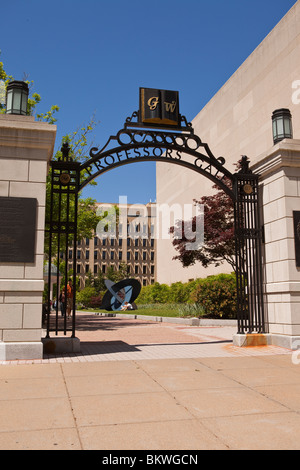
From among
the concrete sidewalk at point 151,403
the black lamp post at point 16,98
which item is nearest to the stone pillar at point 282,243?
the concrete sidewalk at point 151,403

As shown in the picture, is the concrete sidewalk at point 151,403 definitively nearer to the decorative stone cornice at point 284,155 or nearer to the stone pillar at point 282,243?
the stone pillar at point 282,243

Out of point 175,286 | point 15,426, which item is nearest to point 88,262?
point 175,286

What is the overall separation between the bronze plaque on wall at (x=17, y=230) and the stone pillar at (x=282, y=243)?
545 cm

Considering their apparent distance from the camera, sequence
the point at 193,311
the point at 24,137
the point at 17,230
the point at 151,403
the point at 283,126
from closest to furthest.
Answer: the point at 151,403 < the point at 17,230 < the point at 24,137 < the point at 283,126 < the point at 193,311

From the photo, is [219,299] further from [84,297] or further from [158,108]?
[84,297]

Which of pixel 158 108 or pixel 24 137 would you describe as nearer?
pixel 24 137

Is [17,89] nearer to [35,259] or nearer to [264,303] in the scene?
[35,259]

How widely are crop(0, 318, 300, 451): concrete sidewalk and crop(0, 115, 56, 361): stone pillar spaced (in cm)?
59

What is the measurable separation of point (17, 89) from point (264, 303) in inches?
293

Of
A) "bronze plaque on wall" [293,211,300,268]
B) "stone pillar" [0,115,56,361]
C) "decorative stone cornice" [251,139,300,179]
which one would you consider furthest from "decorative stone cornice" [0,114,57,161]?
"bronze plaque on wall" [293,211,300,268]

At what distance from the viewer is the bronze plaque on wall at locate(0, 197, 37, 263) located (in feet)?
26.0

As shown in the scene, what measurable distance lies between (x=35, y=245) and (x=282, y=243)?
543 centimetres

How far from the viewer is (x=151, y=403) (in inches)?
A: 187

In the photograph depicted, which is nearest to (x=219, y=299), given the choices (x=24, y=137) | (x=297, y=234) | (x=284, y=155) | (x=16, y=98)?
(x=297, y=234)
